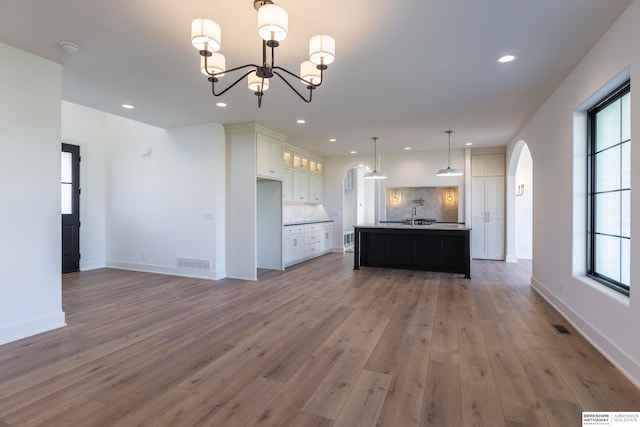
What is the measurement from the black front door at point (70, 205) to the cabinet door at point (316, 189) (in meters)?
4.96

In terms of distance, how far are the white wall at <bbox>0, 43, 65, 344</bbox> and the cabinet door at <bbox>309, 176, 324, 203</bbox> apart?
214 inches

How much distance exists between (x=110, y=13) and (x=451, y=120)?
470 centimetres

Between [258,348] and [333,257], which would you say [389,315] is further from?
[333,257]

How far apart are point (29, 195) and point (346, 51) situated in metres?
3.33

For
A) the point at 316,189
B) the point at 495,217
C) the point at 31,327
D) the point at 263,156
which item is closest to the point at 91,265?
the point at 31,327

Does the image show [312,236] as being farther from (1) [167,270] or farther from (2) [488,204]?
(2) [488,204]

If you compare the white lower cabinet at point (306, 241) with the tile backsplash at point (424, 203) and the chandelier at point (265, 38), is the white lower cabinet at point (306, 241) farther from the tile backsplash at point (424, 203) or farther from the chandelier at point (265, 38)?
the chandelier at point (265, 38)

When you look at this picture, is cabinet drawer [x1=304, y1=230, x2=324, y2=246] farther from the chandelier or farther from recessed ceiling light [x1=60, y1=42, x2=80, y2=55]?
recessed ceiling light [x1=60, y1=42, x2=80, y2=55]

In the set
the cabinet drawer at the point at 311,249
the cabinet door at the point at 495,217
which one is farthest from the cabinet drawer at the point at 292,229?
the cabinet door at the point at 495,217

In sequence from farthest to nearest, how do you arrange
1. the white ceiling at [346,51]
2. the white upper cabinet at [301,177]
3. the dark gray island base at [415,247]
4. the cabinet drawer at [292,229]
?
the white upper cabinet at [301,177], the cabinet drawer at [292,229], the dark gray island base at [415,247], the white ceiling at [346,51]

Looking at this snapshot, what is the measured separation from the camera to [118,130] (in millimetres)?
6574

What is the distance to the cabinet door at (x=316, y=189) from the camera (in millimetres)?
8117

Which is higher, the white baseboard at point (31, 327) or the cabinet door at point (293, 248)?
the cabinet door at point (293, 248)

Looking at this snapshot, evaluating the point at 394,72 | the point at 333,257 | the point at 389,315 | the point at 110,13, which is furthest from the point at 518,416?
the point at 333,257
